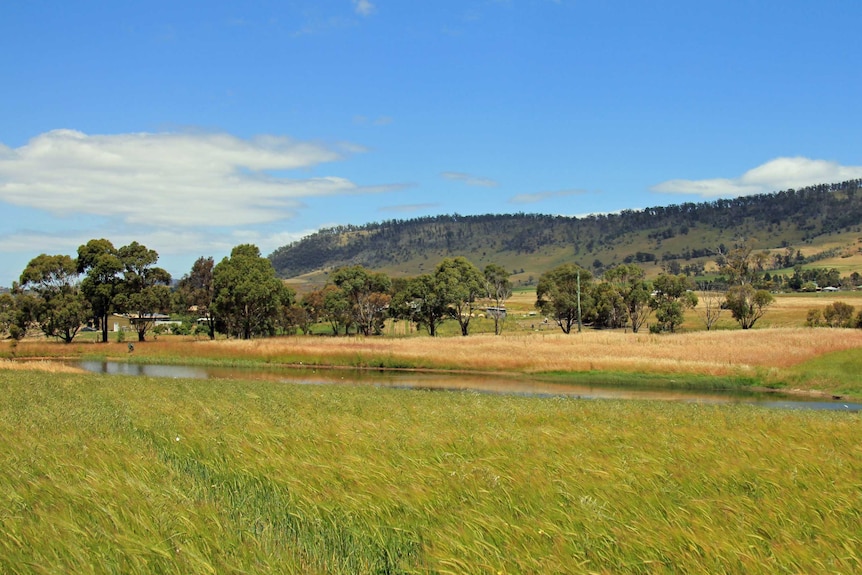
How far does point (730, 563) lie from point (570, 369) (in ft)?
161

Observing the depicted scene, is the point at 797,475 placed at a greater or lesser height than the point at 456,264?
lesser

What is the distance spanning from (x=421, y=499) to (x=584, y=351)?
55.2 metres

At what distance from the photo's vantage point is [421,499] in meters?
7.42

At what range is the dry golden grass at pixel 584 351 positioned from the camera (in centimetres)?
5268

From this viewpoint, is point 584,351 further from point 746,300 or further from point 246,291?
point 746,300

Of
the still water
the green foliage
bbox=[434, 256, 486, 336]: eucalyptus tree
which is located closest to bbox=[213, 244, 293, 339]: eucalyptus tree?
bbox=[434, 256, 486, 336]: eucalyptus tree

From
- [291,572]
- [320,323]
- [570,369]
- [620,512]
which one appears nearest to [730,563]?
[620,512]

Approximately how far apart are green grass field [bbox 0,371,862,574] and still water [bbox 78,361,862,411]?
26.6 meters

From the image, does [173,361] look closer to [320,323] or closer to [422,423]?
[422,423]

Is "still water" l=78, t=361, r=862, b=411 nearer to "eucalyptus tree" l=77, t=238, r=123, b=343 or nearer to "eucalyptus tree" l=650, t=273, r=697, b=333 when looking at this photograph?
"eucalyptus tree" l=77, t=238, r=123, b=343

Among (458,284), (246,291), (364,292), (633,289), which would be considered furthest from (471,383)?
(633,289)

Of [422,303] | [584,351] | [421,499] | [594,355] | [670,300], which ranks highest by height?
[422,303]

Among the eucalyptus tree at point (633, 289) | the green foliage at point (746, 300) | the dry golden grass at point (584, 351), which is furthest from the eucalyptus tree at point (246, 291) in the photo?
the green foliage at point (746, 300)

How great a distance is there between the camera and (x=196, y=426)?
514 inches
